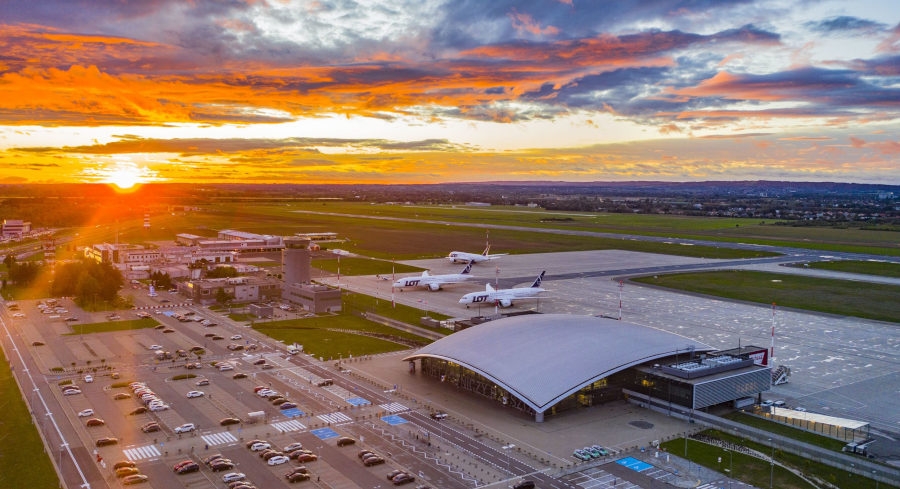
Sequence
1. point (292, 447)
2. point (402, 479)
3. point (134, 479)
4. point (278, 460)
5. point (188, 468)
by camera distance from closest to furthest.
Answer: point (134, 479)
point (402, 479)
point (188, 468)
point (278, 460)
point (292, 447)

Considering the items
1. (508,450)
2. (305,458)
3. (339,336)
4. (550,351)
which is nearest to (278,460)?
(305,458)

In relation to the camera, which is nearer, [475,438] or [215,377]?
[475,438]

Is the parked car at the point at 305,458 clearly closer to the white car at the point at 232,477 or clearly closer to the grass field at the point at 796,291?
the white car at the point at 232,477

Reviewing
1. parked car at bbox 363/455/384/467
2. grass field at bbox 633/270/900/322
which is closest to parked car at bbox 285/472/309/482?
parked car at bbox 363/455/384/467

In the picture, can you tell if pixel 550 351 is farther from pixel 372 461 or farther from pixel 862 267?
pixel 862 267

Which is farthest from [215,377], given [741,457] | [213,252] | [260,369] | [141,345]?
[213,252]

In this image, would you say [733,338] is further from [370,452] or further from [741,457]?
[370,452]
